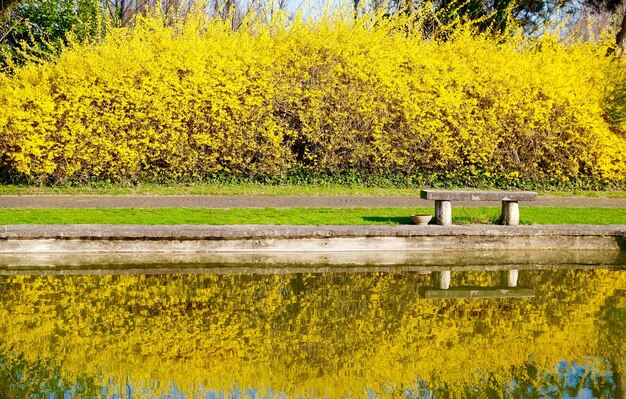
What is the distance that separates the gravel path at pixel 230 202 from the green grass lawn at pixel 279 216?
714mm

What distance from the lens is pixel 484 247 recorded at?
11.0 meters

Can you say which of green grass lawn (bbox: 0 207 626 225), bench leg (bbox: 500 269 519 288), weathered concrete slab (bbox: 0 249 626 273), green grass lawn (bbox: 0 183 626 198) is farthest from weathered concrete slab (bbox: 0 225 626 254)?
green grass lawn (bbox: 0 183 626 198)

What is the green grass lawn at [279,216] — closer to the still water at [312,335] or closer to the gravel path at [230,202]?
the gravel path at [230,202]

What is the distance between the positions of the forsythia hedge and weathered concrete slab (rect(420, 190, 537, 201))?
204 inches

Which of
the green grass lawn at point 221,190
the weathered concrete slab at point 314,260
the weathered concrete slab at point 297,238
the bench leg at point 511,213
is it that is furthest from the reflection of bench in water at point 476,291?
the green grass lawn at point 221,190

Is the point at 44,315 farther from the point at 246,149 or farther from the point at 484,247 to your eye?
the point at 246,149

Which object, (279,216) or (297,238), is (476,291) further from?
(279,216)

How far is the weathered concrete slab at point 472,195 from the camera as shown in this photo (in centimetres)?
1144

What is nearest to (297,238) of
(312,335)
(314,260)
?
(314,260)

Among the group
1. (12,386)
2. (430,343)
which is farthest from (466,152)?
(12,386)

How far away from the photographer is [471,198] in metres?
11.5

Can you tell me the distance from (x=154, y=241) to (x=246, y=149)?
6.31 m

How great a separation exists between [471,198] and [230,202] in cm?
413

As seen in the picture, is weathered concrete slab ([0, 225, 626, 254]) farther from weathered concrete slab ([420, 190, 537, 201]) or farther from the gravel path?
the gravel path
